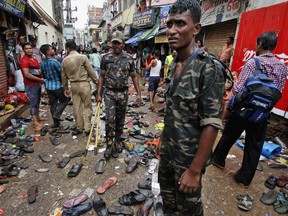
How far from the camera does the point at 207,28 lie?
8.48 m

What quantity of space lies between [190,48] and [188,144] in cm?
70

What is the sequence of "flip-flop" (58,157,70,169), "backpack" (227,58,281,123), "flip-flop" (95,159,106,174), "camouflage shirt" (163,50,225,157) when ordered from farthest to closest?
"flip-flop" (58,157,70,169) → "flip-flop" (95,159,106,174) → "backpack" (227,58,281,123) → "camouflage shirt" (163,50,225,157)

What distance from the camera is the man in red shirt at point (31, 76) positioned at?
4262 mm

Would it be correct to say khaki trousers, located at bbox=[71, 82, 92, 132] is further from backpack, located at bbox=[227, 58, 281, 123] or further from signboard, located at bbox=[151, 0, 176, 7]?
signboard, located at bbox=[151, 0, 176, 7]

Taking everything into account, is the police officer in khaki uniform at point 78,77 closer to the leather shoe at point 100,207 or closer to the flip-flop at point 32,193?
the flip-flop at point 32,193

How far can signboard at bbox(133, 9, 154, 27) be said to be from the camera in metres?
13.4

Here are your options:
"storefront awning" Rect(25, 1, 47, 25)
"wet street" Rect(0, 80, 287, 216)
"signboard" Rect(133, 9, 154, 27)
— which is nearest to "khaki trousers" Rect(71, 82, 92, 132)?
"wet street" Rect(0, 80, 287, 216)

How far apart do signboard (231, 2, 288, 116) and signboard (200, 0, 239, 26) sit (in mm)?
704

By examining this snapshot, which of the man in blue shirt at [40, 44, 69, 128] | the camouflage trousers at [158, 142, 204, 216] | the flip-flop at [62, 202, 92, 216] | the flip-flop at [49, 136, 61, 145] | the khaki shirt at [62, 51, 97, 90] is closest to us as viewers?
the camouflage trousers at [158, 142, 204, 216]

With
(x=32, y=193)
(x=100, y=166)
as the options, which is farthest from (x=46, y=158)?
(x=100, y=166)

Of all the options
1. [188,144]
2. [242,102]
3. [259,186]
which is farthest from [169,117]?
[259,186]

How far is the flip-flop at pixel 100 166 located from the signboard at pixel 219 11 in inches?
243

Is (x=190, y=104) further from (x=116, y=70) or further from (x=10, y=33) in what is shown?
(x=10, y=33)

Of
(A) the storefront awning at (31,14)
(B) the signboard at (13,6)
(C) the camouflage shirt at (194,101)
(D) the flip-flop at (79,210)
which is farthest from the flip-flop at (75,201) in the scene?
(A) the storefront awning at (31,14)
